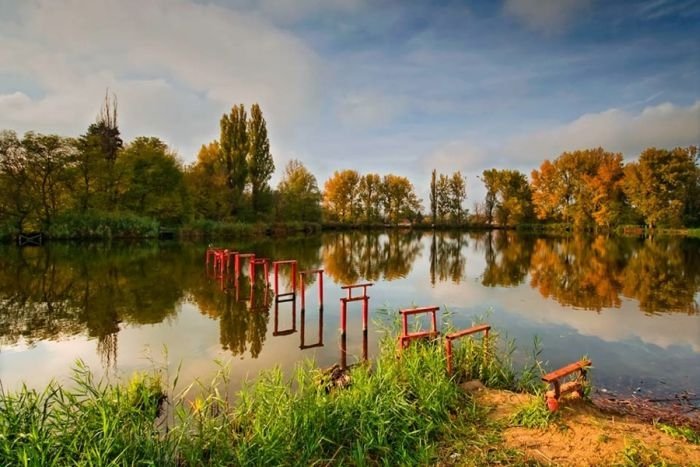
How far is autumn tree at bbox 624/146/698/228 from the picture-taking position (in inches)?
1911

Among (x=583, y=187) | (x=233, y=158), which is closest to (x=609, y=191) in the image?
(x=583, y=187)

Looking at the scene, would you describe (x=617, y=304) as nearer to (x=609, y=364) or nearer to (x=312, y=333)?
(x=609, y=364)

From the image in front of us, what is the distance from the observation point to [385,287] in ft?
54.0

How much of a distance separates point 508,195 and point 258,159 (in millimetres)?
45478

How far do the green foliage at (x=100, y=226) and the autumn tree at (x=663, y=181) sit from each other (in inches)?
2205

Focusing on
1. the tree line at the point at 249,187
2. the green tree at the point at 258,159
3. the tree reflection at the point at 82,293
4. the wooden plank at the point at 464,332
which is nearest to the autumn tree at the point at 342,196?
the tree line at the point at 249,187

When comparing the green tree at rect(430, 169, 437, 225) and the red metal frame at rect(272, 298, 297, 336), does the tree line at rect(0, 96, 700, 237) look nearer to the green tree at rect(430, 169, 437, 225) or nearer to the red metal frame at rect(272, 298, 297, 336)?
the green tree at rect(430, 169, 437, 225)

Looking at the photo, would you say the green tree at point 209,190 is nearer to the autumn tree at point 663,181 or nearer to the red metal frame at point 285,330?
the red metal frame at point 285,330

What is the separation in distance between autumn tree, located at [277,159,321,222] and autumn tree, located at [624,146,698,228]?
41.4 meters

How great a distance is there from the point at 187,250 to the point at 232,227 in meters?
14.2

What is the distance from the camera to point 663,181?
49.5 meters

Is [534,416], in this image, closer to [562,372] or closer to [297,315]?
[562,372]

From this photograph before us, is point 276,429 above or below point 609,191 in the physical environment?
below

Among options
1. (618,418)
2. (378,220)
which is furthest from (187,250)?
(378,220)
